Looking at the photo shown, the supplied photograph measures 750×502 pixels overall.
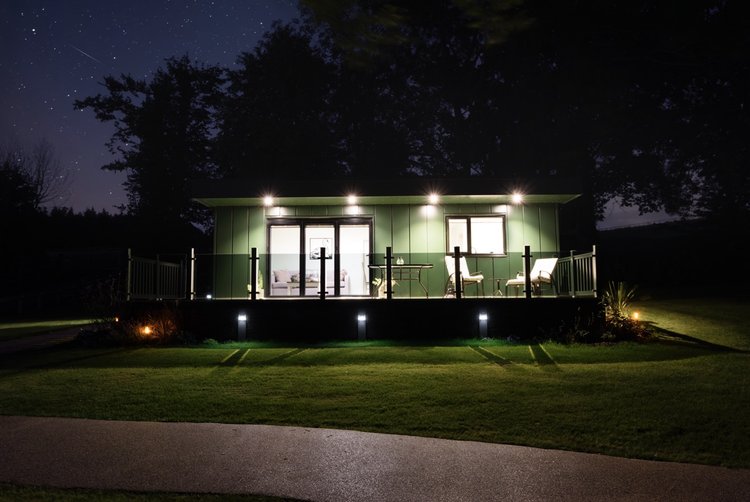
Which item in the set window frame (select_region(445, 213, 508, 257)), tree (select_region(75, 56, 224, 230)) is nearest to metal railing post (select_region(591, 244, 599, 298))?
window frame (select_region(445, 213, 508, 257))

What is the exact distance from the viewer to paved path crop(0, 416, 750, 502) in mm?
3477

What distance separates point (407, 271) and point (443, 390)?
6.28m

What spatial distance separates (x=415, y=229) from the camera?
13211 mm

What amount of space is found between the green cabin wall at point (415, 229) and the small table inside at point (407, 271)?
359 millimetres

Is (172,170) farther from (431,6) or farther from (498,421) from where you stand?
(498,421)

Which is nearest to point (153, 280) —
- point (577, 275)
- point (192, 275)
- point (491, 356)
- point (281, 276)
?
point (192, 275)

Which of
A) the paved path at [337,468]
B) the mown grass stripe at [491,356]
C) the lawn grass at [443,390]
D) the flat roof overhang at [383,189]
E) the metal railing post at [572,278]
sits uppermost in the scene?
the flat roof overhang at [383,189]

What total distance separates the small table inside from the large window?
1.24 meters

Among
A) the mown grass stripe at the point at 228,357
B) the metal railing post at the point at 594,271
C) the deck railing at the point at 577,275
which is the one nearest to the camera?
the mown grass stripe at the point at 228,357

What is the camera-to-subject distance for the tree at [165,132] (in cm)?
2903

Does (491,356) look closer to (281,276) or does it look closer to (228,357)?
(228,357)

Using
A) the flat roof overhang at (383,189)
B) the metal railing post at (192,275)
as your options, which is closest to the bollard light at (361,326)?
the metal railing post at (192,275)

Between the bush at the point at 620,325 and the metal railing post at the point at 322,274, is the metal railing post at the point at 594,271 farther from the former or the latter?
the metal railing post at the point at 322,274

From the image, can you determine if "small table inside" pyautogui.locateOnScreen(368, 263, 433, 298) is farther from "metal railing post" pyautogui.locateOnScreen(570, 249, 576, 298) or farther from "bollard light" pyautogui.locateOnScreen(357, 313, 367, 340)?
"metal railing post" pyautogui.locateOnScreen(570, 249, 576, 298)
